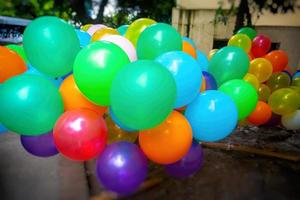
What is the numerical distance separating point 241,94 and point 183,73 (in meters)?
0.63

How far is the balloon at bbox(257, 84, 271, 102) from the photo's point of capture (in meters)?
3.02

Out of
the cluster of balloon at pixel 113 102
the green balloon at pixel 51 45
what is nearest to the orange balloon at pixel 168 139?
the cluster of balloon at pixel 113 102

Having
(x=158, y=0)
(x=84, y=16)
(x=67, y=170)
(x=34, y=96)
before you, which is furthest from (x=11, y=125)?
(x=158, y=0)

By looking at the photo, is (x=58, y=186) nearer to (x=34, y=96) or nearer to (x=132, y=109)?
(x=34, y=96)

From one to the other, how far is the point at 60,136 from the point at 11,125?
0.97 ft

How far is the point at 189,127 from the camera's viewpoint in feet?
5.32

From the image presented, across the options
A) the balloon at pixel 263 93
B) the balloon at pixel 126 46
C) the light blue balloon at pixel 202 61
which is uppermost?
the balloon at pixel 126 46

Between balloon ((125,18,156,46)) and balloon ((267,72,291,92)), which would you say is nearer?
balloon ((125,18,156,46))

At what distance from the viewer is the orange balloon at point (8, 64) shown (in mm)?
1733

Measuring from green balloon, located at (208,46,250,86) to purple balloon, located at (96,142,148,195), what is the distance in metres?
0.97

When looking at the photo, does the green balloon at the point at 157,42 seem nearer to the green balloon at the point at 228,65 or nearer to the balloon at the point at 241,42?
the green balloon at the point at 228,65

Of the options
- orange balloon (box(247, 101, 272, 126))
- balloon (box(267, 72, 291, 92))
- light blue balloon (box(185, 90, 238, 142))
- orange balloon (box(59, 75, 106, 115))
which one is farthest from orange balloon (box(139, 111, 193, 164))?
balloon (box(267, 72, 291, 92))

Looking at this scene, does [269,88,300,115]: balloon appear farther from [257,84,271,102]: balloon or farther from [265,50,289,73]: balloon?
[265,50,289,73]: balloon

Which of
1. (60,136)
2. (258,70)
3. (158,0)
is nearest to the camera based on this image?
(60,136)
